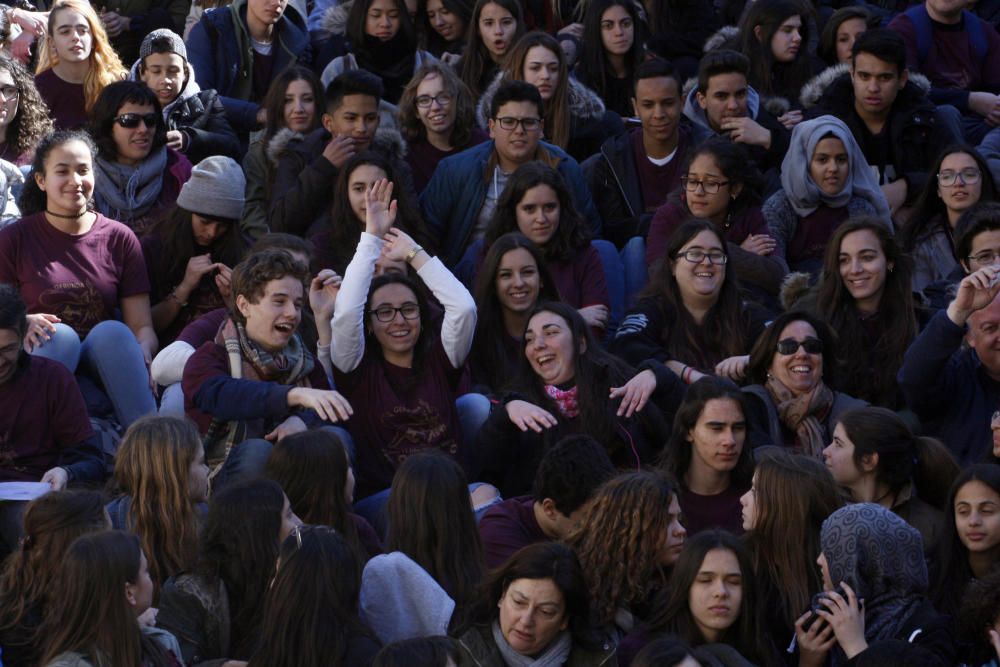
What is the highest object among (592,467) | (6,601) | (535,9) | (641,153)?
(535,9)

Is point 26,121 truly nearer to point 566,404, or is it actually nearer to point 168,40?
point 168,40

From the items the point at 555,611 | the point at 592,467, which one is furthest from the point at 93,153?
the point at 555,611

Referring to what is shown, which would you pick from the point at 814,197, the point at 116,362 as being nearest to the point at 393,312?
the point at 116,362

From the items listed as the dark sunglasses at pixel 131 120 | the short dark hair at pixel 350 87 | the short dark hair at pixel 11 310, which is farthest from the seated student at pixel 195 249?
the short dark hair at pixel 11 310

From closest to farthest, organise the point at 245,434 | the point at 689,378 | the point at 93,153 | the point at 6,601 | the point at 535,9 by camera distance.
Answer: the point at 6,601
the point at 245,434
the point at 689,378
the point at 93,153
the point at 535,9

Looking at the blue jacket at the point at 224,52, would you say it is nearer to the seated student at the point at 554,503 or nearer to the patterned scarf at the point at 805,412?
the patterned scarf at the point at 805,412

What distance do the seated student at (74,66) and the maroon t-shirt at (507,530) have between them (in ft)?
14.1

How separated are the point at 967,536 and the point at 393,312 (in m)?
2.59

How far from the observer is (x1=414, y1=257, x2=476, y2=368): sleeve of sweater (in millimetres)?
7734

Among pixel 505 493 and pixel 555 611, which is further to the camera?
pixel 505 493

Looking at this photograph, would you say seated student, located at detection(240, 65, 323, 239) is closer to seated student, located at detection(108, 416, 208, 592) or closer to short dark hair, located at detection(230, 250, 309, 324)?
short dark hair, located at detection(230, 250, 309, 324)

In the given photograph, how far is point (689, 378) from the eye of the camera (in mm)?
7887

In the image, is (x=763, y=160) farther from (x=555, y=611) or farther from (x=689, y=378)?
(x=555, y=611)

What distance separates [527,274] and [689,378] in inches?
35.0
